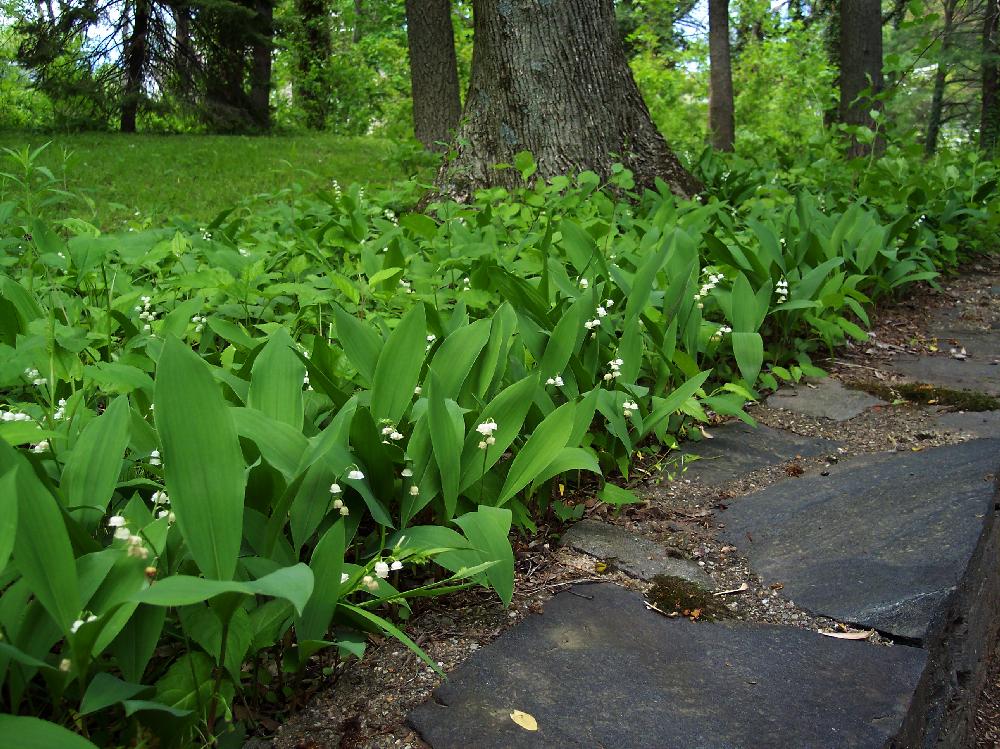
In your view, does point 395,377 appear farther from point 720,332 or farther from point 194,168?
point 194,168

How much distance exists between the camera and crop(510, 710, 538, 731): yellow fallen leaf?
1314 millimetres

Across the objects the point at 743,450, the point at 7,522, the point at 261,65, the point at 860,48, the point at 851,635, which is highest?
the point at 261,65

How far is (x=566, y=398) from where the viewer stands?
2.40 meters

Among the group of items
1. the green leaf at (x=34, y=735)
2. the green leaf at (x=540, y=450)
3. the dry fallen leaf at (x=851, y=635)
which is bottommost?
the dry fallen leaf at (x=851, y=635)

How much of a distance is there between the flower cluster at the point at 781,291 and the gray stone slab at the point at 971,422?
0.72m

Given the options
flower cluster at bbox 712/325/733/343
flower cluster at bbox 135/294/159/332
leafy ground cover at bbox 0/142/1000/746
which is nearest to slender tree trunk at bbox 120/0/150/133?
leafy ground cover at bbox 0/142/1000/746

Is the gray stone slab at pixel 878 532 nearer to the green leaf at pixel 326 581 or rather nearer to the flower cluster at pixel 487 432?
the flower cluster at pixel 487 432

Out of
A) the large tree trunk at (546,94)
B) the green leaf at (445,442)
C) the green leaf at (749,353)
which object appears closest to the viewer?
the green leaf at (445,442)

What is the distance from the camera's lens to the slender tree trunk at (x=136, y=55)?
484 inches

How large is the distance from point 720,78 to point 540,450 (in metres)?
10.1

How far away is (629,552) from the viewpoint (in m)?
1.97

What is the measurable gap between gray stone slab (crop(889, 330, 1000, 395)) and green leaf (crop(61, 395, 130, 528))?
9.37ft

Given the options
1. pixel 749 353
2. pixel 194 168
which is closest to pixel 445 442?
pixel 749 353

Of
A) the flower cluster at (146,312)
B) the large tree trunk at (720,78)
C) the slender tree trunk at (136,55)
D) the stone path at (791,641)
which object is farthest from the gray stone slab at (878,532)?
the slender tree trunk at (136,55)
